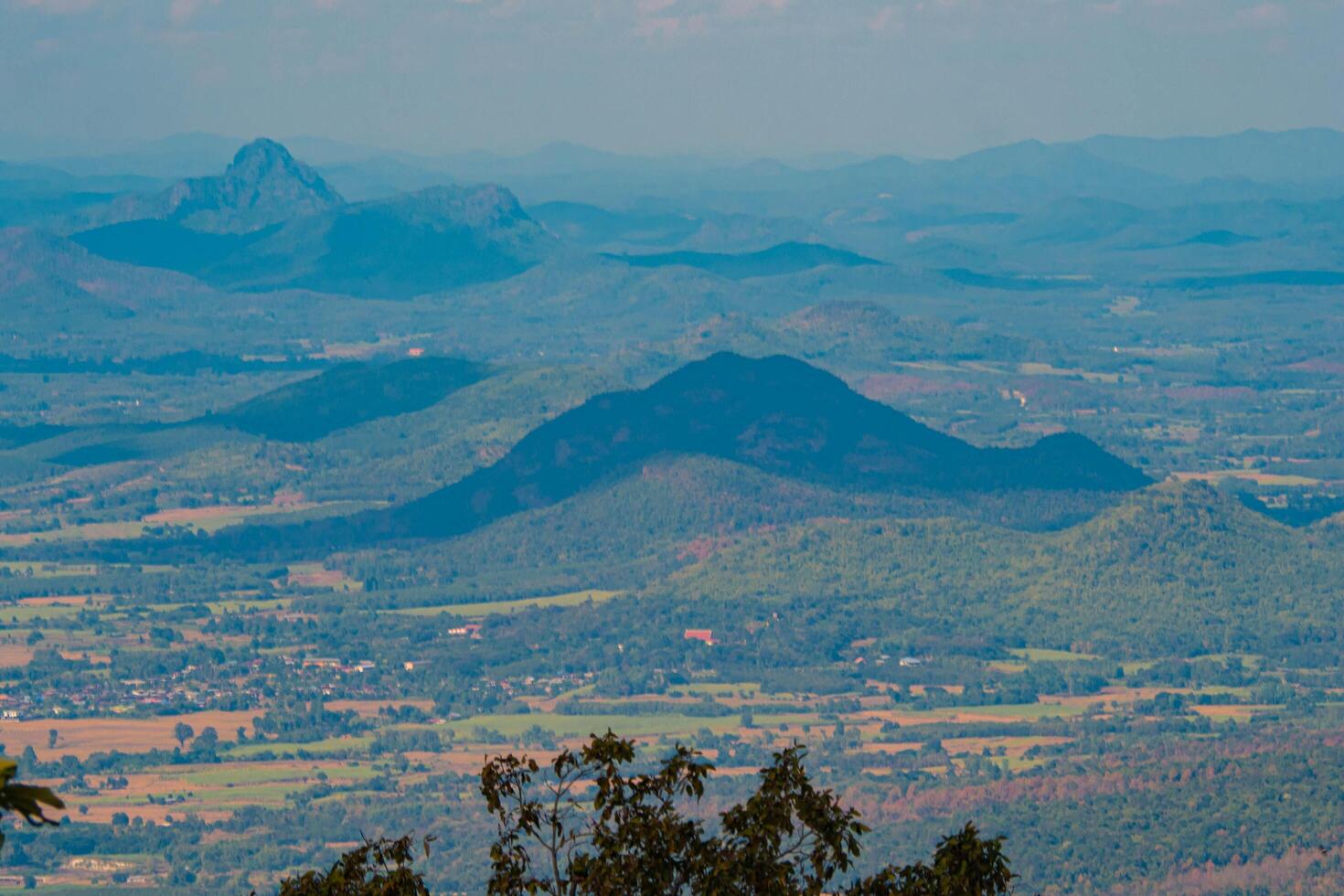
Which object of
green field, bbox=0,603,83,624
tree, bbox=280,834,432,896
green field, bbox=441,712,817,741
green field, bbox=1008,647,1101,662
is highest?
tree, bbox=280,834,432,896

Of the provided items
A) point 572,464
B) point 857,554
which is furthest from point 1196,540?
point 572,464

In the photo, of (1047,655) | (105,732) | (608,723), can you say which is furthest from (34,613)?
(1047,655)

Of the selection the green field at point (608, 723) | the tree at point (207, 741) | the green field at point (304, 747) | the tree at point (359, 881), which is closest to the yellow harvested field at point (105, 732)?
the tree at point (207, 741)

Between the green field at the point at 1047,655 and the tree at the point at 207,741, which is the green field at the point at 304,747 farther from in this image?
the green field at the point at 1047,655

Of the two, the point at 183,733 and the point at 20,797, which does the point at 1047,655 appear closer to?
the point at 183,733

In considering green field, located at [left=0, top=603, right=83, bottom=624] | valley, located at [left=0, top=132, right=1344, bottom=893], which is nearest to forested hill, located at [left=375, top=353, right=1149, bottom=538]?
valley, located at [left=0, top=132, right=1344, bottom=893]

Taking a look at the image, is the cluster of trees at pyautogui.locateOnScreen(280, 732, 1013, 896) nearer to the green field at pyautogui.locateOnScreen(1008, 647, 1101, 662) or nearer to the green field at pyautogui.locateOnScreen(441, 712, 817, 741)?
the green field at pyautogui.locateOnScreen(441, 712, 817, 741)
